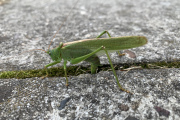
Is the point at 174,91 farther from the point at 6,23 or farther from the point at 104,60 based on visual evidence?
the point at 6,23

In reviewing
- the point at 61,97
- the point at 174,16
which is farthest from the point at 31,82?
the point at 174,16

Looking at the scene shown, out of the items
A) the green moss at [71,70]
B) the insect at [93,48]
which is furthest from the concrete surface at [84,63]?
the insect at [93,48]

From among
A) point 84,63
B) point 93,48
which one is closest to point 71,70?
point 84,63

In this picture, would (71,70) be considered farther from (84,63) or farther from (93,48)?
(93,48)

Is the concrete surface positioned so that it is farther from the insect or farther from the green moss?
the insect

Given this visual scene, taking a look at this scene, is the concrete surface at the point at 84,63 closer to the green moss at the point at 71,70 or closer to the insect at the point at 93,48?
the green moss at the point at 71,70

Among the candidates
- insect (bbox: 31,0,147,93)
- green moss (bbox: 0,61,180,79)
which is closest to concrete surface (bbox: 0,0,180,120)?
green moss (bbox: 0,61,180,79)
